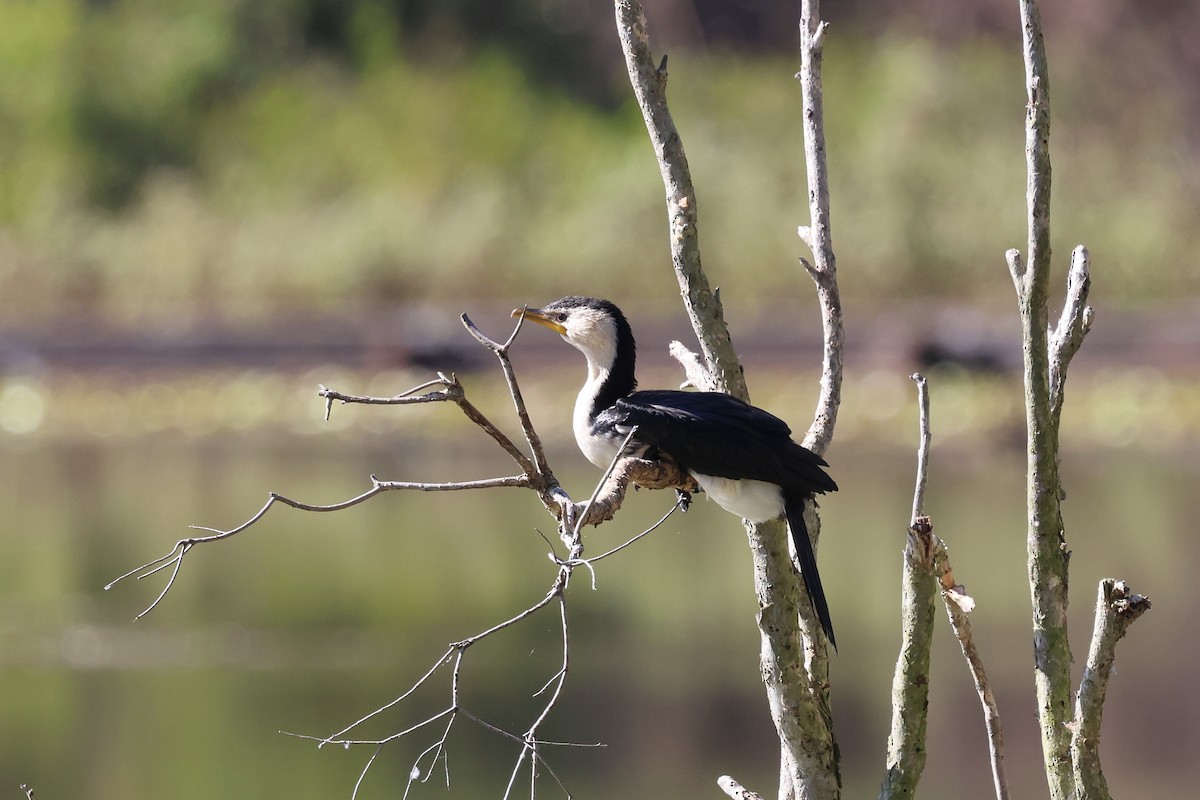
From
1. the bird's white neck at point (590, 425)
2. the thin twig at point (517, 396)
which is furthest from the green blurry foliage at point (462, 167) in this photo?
the thin twig at point (517, 396)

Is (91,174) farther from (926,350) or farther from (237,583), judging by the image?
(237,583)

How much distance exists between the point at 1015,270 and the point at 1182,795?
4.68 metres

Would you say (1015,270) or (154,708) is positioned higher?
(154,708)

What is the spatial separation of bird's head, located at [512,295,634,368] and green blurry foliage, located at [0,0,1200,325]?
14892 mm

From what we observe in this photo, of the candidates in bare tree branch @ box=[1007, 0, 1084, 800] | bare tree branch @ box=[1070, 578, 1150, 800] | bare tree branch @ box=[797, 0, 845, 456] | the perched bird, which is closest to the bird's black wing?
the perched bird

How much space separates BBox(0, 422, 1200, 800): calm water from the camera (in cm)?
790

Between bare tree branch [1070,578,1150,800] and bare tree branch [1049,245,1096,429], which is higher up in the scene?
bare tree branch [1049,245,1096,429]

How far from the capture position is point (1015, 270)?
3.34 meters

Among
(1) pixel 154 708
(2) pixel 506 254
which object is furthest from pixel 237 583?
(2) pixel 506 254

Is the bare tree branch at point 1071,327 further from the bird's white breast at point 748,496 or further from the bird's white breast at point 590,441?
the bird's white breast at point 590,441

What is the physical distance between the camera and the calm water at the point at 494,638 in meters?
7.90

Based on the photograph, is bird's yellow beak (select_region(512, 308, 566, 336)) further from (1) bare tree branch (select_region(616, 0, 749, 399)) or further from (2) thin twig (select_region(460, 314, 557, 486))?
(2) thin twig (select_region(460, 314, 557, 486))

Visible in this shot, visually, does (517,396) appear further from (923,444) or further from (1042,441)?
(1042,441)

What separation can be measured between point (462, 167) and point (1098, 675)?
1960cm
